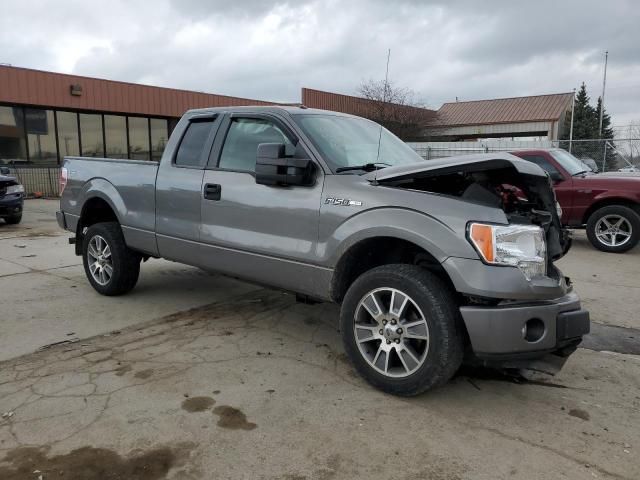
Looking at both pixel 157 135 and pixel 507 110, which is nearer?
pixel 157 135

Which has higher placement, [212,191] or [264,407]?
[212,191]

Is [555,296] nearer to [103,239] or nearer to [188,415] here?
[188,415]

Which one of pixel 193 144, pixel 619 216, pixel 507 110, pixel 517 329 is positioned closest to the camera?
pixel 517 329

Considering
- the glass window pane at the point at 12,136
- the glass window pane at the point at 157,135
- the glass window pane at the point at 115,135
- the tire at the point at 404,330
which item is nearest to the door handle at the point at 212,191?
the tire at the point at 404,330

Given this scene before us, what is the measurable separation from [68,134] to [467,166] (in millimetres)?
19974

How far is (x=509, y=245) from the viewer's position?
3025 millimetres

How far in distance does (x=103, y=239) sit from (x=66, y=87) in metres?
16.0

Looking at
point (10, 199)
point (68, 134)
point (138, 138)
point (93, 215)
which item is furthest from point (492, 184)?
point (138, 138)

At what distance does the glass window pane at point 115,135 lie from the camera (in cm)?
2115

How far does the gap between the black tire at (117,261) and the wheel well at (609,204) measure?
7347 millimetres

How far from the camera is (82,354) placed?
13.3 ft

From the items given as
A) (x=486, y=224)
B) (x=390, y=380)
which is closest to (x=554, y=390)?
(x=390, y=380)

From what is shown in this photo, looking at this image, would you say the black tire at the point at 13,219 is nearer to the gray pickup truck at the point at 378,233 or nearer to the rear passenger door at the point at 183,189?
the gray pickup truck at the point at 378,233

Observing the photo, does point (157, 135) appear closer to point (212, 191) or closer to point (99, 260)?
point (99, 260)
